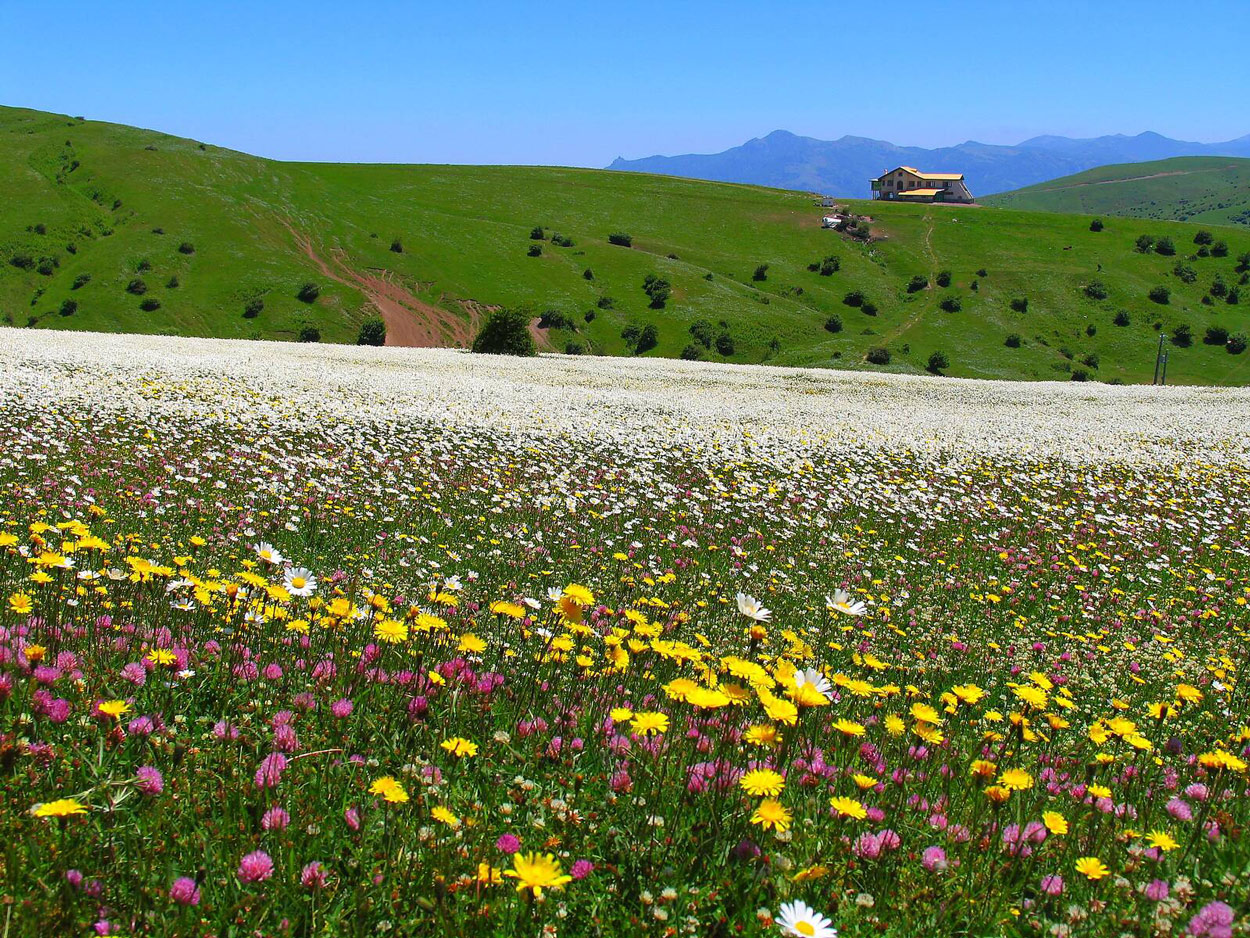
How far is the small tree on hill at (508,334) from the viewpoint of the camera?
61.6 m

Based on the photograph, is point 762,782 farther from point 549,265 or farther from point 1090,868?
point 549,265

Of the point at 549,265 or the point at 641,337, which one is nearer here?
the point at 641,337

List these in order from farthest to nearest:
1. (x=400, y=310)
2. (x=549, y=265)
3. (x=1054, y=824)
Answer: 1. (x=549, y=265)
2. (x=400, y=310)
3. (x=1054, y=824)

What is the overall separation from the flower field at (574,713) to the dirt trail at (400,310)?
9541cm

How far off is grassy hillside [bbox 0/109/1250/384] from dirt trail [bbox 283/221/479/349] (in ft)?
1.40

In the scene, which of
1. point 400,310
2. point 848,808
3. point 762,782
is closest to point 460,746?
point 762,782

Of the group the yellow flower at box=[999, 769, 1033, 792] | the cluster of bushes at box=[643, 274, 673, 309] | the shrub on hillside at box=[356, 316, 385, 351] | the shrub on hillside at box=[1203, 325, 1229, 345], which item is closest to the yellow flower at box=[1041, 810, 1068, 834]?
the yellow flower at box=[999, 769, 1033, 792]

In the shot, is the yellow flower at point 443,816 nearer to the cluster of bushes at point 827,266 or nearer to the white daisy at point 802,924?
the white daisy at point 802,924

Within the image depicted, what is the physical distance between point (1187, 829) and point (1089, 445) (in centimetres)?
2600

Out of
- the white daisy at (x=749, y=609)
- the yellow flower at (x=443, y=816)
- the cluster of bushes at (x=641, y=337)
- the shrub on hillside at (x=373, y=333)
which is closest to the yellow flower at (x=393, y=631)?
the yellow flower at (x=443, y=816)

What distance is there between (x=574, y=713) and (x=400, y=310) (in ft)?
373

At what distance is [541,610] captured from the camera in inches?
284

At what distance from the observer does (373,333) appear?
97625 millimetres

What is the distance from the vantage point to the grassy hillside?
105875mm
